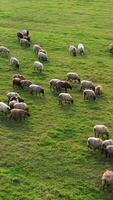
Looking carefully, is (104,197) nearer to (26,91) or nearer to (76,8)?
(26,91)

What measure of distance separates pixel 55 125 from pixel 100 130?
7.46 ft

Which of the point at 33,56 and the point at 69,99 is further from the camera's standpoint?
the point at 33,56

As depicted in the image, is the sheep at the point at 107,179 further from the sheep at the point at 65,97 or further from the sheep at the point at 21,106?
the sheep at the point at 65,97

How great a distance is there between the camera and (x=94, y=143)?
19.7m

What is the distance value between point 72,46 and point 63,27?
22.9 feet

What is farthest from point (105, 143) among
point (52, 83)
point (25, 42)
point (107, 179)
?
point (25, 42)

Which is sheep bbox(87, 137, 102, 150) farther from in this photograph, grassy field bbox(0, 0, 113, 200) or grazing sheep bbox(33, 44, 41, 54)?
grazing sheep bbox(33, 44, 41, 54)

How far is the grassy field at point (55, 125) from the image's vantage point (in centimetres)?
1741

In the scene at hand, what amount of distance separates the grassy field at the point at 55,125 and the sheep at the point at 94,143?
0.24 metres

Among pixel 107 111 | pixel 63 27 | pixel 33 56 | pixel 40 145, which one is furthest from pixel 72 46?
pixel 40 145

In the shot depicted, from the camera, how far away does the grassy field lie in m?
17.4

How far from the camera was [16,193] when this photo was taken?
55.2 ft

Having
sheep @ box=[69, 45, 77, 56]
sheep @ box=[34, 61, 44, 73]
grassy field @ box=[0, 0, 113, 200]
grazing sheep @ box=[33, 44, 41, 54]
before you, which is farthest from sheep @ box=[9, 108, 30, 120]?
sheep @ box=[69, 45, 77, 56]

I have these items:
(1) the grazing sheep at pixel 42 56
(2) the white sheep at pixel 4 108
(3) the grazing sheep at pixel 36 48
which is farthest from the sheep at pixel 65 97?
(3) the grazing sheep at pixel 36 48
